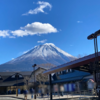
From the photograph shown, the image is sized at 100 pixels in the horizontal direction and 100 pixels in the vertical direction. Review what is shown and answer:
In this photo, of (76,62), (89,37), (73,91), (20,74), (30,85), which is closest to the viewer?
(89,37)

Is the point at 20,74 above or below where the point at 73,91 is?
above

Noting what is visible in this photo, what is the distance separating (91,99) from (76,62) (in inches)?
174

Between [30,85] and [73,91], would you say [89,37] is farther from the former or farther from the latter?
[30,85]

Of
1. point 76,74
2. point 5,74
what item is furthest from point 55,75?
point 5,74

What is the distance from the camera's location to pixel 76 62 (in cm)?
1503

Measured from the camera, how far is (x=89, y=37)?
11.8m

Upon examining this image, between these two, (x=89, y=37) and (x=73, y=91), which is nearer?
(x=89, y=37)

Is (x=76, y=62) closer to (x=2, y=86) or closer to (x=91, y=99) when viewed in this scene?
(x=91, y=99)

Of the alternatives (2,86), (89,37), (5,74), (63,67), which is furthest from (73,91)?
(5,74)

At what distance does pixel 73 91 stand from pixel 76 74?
884 centimetres

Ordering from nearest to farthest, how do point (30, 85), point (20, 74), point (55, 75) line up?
point (55, 75) < point (30, 85) < point (20, 74)

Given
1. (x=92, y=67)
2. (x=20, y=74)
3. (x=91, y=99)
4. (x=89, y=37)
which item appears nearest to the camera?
(x=92, y=67)

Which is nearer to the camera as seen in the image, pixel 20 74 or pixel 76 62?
pixel 76 62

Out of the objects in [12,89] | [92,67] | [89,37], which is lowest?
[12,89]
